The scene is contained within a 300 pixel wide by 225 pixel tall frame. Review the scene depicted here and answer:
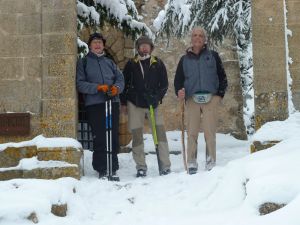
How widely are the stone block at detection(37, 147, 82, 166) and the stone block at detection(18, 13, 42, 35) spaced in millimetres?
1500

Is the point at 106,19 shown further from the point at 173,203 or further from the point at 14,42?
the point at 173,203

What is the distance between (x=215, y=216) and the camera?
13.3 ft

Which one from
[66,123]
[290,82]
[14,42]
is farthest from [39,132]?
[290,82]

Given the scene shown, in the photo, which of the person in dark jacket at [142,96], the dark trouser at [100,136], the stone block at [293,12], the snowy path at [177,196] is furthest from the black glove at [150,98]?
the stone block at [293,12]

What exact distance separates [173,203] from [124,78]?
2.49 metres

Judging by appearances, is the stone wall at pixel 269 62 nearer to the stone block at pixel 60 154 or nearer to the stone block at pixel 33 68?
the stone block at pixel 60 154

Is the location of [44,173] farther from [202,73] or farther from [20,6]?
[202,73]

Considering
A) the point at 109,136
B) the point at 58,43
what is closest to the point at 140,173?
the point at 109,136

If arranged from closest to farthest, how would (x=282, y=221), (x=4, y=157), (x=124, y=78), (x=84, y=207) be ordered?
(x=282, y=221)
(x=84, y=207)
(x=4, y=157)
(x=124, y=78)

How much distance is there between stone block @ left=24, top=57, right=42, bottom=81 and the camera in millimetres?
6223

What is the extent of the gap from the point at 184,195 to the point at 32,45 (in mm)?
2757

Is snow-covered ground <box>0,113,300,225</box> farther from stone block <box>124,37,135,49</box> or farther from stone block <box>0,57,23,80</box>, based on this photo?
stone block <box>124,37,135,49</box>

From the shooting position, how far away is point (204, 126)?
6.43 metres

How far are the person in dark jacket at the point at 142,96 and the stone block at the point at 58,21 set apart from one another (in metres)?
0.99
